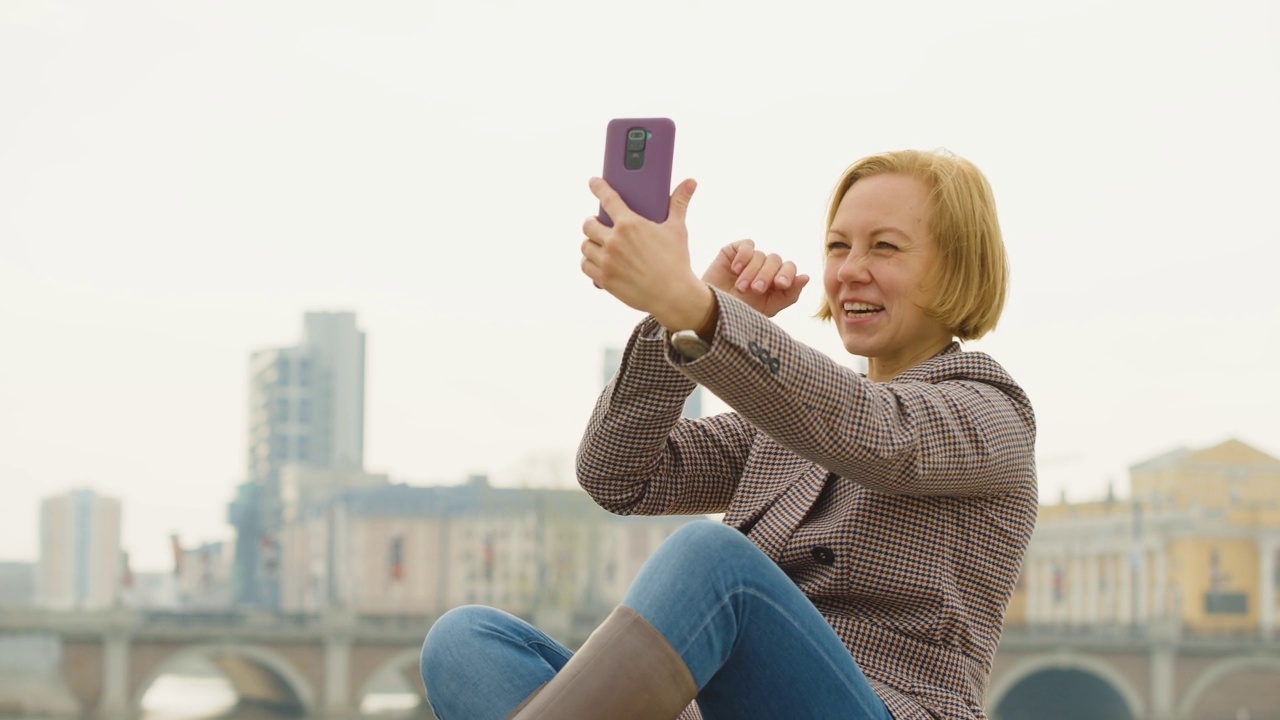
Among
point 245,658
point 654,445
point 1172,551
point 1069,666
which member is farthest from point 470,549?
point 654,445

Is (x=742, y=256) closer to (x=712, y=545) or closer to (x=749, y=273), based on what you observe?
(x=749, y=273)

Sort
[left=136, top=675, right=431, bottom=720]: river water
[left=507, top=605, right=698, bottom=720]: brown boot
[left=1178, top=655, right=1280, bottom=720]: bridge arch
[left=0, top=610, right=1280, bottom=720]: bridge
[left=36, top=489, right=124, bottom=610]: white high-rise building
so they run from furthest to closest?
[left=36, top=489, right=124, bottom=610]: white high-rise building
[left=136, top=675, right=431, bottom=720]: river water
[left=1178, top=655, right=1280, bottom=720]: bridge arch
[left=0, top=610, right=1280, bottom=720]: bridge
[left=507, top=605, right=698, bottom=720]: brown boot

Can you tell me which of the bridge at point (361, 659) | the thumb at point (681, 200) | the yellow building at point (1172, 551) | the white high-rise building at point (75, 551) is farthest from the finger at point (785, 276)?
the white high-rise building at point (75, 551)

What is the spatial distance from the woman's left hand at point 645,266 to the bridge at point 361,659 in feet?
87.2

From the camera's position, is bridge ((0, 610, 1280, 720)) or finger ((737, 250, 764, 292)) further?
bridge ((0, 610, 1280, 720))

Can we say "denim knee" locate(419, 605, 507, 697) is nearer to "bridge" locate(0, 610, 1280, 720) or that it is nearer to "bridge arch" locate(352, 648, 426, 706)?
"bridge" locate(0, 610, 1280, 720)

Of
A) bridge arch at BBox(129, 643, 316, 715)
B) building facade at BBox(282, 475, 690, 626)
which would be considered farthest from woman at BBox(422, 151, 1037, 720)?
building facade at BBox(282, 475, 690, 626)

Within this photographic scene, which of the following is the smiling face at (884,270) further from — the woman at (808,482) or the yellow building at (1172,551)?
the yellow building at (1172,551)

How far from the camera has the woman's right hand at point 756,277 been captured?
154 cm

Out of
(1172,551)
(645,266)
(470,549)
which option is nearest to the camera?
(645,266)

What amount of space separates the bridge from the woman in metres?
26.3

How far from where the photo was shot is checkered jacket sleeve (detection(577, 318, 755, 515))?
1.50 meters

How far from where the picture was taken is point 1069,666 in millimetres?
29156

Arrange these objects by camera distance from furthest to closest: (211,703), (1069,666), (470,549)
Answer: (470,549), (211,703), (1069,666)
